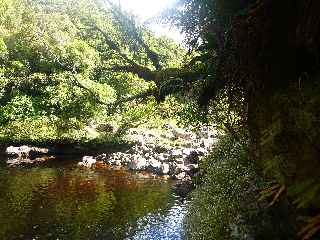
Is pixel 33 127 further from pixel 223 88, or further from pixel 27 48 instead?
pixel 223 88

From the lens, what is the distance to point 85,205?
76.4 ft

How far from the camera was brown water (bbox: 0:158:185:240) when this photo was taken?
1894 cm

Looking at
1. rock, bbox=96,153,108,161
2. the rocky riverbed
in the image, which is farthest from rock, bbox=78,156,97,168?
rock, bbox=96,153,108,161

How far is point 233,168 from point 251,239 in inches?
217

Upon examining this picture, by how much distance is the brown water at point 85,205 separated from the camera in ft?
62.1

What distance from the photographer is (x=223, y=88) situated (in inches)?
426

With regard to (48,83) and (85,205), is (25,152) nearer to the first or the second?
(48,83)

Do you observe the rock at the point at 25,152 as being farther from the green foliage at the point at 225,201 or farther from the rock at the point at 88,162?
the green foliage at the point at 225,201

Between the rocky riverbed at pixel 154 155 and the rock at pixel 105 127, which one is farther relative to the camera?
the rock at pixel 105 127

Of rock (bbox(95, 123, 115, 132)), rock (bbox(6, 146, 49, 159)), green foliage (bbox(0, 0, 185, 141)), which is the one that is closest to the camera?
rock (bbox(6, 146, 49, 159))

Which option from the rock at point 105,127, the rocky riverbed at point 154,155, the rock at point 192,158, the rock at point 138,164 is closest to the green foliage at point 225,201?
the rocky riverbed at point 154,155

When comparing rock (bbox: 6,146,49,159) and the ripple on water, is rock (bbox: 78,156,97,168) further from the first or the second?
the ripple on water

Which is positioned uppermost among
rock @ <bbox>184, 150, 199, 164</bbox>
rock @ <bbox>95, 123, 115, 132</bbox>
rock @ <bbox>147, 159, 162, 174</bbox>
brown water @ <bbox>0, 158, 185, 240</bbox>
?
rock @ <bbox>95, 123, 115, 132</bbox>

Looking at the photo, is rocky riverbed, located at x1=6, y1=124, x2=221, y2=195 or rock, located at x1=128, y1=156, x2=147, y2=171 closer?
rocky riverbed, located at x1=6, y1=124, x2=221, y2=195
